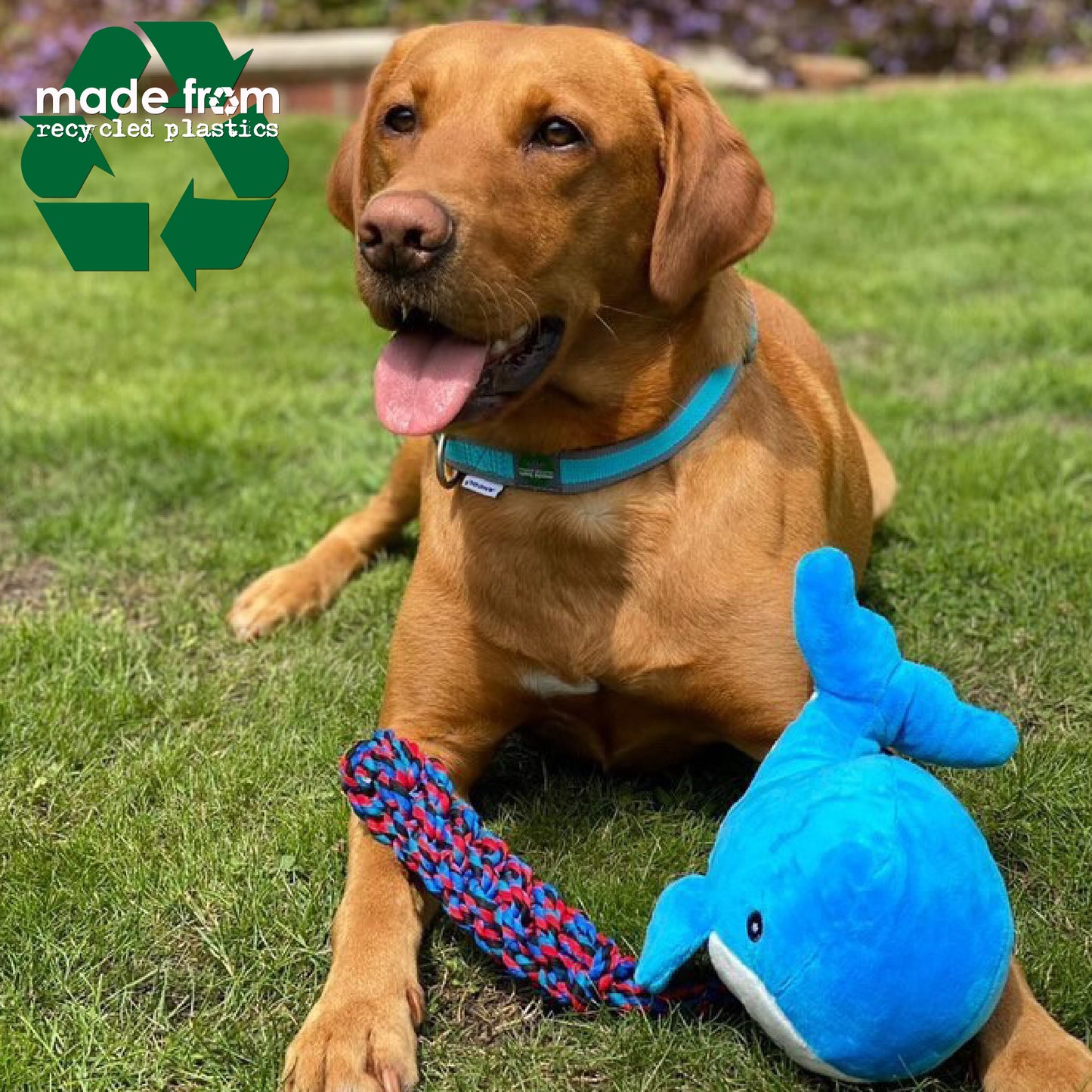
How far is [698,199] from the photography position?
2775 millimetres

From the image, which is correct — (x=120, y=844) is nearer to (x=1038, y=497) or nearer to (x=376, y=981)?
(x=376, y=981)

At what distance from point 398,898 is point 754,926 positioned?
0.79 m

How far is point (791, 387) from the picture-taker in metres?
3.30

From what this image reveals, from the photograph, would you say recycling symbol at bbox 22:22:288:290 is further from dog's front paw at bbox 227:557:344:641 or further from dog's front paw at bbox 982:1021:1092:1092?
dog's front paw at bbox 982:1021:1092:1092

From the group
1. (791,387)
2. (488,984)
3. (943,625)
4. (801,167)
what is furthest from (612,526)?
(801,167)

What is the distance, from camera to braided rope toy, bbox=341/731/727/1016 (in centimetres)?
247

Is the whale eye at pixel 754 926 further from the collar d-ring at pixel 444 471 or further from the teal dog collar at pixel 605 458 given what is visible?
the collar d-ring at pixel 444 471

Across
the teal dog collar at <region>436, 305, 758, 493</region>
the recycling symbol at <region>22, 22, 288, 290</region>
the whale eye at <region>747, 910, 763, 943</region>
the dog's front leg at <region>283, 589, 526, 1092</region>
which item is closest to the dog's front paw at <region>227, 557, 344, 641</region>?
the dog's front leg at <region>283, 589, 526, 1092</region>

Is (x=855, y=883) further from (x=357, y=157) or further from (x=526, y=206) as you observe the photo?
(x=357, y=157)

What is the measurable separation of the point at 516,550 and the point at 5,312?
5.10 metres

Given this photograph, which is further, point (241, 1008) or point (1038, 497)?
point (1038, 497)

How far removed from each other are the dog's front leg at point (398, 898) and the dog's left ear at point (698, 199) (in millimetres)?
883

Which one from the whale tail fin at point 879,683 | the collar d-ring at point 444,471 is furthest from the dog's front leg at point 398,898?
the whale tail fin at point 879,683

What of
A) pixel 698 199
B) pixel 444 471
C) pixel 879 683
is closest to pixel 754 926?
pixel 879 683
